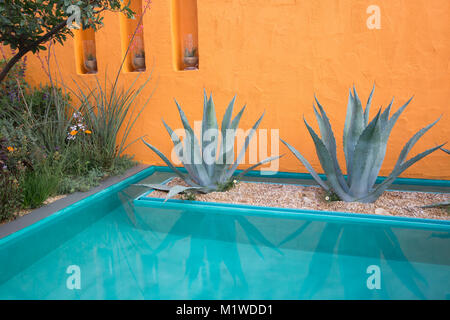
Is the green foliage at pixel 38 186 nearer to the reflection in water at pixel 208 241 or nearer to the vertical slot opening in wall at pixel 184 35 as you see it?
the reflection in water at pixel 208 241

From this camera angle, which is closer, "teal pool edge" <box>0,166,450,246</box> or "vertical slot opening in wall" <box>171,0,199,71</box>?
"teal pool edge" <box>0,166,450,246</box>

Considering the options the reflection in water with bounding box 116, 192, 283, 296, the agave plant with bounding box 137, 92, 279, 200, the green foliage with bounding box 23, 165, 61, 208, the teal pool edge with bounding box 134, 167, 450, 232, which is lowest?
the reflection in water with bounding box 116, 192, 283, 296

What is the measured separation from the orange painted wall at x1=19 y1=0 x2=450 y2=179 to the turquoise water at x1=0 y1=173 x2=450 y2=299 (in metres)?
1.28

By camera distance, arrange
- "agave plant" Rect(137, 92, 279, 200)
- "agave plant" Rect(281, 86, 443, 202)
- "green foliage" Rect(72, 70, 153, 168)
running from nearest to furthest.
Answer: "agave plant" Rect(281, 86, 443, 202), "agave plant" Rect(137, 92, 279, 200), "green foliage" Rect(72, 70, 153, 168)

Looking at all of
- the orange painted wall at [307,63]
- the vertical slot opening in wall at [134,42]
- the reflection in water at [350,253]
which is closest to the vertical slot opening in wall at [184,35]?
the orange painted wall at [307,63]

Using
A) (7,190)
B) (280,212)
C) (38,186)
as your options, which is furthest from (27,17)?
(280,212)

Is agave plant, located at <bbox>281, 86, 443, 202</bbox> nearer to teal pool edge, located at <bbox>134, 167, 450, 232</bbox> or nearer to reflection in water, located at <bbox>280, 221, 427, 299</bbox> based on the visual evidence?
teal pool edge, located at <bbox>134, 167, 450, 232</bbox>

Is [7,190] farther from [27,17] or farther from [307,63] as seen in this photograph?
[307,63]

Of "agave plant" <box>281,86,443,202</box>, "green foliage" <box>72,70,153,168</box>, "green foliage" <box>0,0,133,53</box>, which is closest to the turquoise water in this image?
"agave plant" <box>281,86,443,202</box>

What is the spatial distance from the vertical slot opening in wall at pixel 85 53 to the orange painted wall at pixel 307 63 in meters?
0.34

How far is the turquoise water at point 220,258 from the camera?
1459 mm

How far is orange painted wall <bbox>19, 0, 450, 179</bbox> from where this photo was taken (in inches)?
113

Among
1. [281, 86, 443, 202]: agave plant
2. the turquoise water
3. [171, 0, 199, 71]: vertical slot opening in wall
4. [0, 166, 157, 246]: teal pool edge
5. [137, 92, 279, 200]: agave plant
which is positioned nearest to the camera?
the turquoise water

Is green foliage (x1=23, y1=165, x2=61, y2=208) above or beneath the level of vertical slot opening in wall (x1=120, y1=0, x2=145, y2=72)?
beneath
